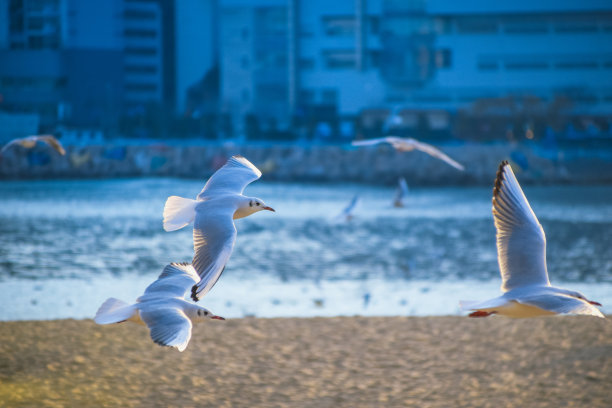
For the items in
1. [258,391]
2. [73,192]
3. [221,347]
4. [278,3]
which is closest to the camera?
[258,391]

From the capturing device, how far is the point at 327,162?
37625 millimetres

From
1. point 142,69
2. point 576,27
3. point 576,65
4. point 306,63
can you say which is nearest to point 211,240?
point 306,63

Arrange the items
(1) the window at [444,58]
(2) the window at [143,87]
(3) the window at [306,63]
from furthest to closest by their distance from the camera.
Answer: (2) the window at [143,87] → (3) the window at [306,63] → (1) the window at [444,58]

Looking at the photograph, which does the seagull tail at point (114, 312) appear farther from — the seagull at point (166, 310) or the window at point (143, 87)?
the window at point (143, 87)

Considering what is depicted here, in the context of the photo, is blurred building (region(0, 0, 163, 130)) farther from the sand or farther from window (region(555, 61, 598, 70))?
window (region(555, 61, 598, 70))

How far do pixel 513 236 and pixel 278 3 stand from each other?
2494 inches

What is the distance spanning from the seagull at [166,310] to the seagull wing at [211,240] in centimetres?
9

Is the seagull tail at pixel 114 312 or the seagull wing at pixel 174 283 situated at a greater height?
the seagull wing at pixel 174 283

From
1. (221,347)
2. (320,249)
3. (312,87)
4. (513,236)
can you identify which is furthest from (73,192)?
(312,87)

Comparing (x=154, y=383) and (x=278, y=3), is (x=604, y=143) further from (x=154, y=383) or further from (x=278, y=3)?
(x=154, y=383)

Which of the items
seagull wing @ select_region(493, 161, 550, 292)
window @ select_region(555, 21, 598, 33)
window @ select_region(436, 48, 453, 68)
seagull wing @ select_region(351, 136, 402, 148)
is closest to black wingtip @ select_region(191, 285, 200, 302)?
seagull wing @ select_region(493, 161, 550, 292)

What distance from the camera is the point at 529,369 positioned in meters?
7.00

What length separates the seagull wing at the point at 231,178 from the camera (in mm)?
4695

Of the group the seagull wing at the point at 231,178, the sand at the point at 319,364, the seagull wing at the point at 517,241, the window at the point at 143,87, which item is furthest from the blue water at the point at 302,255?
the window at the point at 143,87
